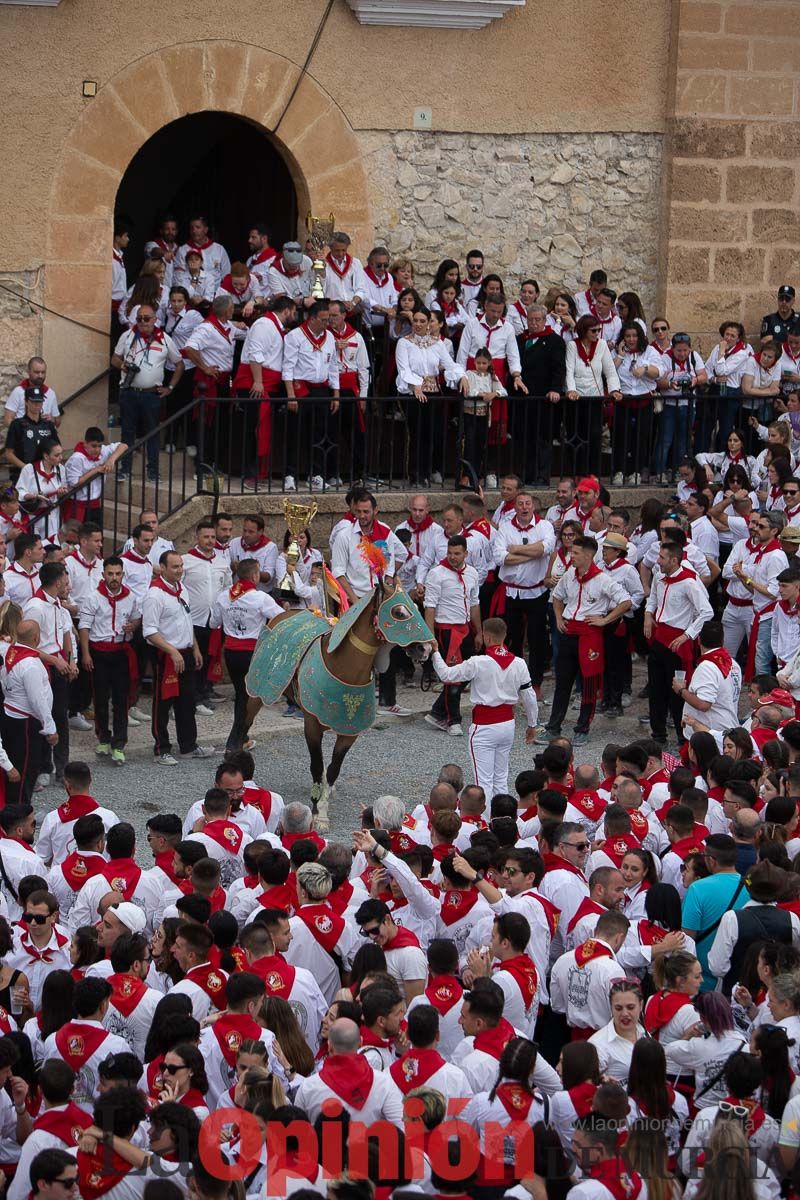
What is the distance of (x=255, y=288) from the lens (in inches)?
653

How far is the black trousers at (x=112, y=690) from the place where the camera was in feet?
43.5

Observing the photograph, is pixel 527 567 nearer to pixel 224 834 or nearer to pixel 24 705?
pixel 24 705

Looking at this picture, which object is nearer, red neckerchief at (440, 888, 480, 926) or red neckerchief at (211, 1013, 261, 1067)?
red neckerchief at (211, 1013, 261, 1067)

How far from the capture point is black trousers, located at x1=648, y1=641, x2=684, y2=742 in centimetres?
1412

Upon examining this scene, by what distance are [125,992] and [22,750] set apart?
4.95 meters

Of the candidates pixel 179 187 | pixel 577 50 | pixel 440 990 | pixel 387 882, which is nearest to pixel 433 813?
pixel 387 882

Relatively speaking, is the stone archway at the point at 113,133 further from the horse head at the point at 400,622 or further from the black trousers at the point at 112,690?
the horse head at the point at 400,622

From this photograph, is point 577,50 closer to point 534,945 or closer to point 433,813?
point 433,813

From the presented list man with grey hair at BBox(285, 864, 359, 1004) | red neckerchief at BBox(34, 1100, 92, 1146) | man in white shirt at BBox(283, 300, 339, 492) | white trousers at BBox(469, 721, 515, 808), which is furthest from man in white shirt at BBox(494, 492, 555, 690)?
red neckerchief at BBox(34, 1100, 92, 1146)

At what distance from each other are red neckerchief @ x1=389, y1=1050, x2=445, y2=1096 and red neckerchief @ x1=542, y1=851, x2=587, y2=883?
2137mm

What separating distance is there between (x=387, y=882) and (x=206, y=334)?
8.36m

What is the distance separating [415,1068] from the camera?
6.66 m

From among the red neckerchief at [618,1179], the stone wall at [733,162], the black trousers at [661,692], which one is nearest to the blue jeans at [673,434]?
the stone wall at [733,162]

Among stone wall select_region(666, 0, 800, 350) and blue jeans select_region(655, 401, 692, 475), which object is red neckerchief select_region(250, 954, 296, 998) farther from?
stone wall select_region(666, 0, 800, 350)
